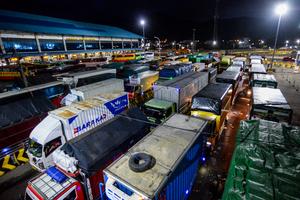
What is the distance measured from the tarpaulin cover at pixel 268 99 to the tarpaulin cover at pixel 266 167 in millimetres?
3604

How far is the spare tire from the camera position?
5.87 meters

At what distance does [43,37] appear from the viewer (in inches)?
1768

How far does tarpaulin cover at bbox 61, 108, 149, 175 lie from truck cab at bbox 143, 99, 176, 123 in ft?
7.31

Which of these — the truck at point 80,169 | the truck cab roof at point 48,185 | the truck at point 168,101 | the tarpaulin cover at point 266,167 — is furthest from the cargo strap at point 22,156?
the tarpaulin cover at point 266,167

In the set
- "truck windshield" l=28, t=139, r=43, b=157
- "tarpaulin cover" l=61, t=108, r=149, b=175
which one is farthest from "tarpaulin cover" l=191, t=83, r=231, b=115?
"truck windshield" l=28, t=139, r=43, b=157

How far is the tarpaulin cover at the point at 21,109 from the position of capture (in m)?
11.4

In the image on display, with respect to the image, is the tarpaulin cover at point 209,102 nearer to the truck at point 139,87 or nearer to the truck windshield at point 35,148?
the truck at point 139,87

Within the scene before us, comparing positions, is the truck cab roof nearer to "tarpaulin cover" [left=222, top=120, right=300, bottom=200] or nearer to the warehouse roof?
"tarpaulin cover" [left=222, top=120, right=300, bottom=200]

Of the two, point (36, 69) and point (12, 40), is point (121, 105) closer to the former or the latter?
point (36, 69)

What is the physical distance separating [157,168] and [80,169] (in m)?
3.76

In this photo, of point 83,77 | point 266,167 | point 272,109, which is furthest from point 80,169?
point 83,77

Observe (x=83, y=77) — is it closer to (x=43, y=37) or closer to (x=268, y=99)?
(x=268, y=99)

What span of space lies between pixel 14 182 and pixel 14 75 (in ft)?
61.9

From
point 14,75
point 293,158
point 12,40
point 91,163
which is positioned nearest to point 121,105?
point 91,163
